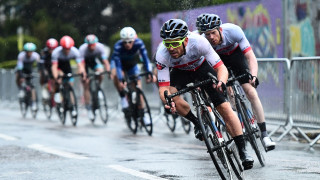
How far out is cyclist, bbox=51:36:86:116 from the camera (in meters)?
17.6

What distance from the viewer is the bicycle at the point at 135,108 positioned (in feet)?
47.2

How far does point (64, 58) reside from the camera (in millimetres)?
18203

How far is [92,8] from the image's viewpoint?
55750mm

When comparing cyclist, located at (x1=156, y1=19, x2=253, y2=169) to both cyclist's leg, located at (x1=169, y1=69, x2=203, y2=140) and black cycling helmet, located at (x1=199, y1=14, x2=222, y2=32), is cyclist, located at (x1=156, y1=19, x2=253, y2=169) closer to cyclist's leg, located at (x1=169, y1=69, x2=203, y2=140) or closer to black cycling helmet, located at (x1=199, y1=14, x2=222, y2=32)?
cyclist's leg, located at (x1=169, y1=69, x2=203, y2=140)

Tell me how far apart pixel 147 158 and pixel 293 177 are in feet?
8.59

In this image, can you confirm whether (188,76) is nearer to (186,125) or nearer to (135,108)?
(135,108)

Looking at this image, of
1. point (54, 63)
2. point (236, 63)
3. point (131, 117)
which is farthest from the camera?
point (54, 63)

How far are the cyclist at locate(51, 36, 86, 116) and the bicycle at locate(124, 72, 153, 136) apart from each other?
261 centimetres

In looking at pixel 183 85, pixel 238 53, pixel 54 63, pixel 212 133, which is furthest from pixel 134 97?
pixel 212 133

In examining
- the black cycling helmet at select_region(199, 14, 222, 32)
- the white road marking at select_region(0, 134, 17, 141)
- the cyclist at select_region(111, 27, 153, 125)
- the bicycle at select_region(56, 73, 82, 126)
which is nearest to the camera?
the black cycling helmet at select_region(199, 14, 222, 32)

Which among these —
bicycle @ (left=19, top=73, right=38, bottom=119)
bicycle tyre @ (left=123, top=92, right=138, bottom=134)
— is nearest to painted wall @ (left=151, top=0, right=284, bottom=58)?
bicycle tyre @ (left=123, top=92, right=138, bottom=134)

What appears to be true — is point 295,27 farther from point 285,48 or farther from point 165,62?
point 165,62

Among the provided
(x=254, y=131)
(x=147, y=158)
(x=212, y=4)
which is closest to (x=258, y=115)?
(x=254, y=131)

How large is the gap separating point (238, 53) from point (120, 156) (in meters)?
2.13
